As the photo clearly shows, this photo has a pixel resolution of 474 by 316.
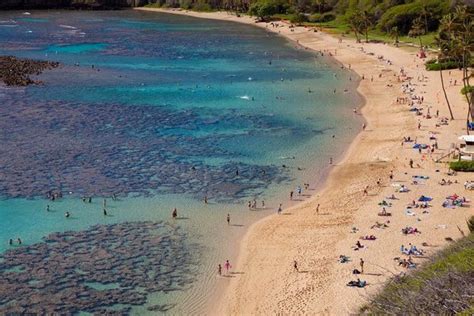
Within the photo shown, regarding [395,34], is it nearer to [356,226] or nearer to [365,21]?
[365,21]

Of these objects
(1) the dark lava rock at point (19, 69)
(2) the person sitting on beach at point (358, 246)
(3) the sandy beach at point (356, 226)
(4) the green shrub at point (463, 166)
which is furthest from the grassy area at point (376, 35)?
(2) the person sitting on beach at point (358, 246)

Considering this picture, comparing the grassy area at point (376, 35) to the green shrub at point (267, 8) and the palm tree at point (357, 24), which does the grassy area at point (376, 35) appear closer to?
the palm tree at point (357, 24)

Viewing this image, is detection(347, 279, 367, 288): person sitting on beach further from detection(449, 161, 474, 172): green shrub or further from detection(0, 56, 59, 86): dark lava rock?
detection(0, 56, 59, 86): dark lava rock

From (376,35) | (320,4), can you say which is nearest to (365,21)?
(376,35)

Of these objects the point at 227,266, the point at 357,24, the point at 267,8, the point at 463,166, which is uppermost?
the point at 267,8

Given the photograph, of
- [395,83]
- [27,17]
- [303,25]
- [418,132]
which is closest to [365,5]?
[303,25]

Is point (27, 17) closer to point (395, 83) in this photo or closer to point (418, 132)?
point (395, 83)
